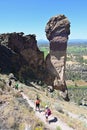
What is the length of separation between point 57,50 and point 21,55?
8209mm

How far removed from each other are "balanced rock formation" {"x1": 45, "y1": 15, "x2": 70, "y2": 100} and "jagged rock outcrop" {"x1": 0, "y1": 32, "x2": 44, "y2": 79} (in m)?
2.20

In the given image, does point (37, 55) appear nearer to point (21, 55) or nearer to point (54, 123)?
point (21, 55)

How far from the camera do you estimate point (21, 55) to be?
55031 millimetres

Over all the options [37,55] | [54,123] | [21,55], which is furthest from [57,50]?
[54,123]

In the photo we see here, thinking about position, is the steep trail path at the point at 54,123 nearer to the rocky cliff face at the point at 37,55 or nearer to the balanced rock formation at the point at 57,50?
the rocky cliff face at the point at 37,55

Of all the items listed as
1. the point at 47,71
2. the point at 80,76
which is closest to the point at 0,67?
the point at 47,71

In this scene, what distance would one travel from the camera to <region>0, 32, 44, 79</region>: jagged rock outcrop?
2041 inches

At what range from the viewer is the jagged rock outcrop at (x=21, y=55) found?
2041 inches

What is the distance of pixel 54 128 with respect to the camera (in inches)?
835

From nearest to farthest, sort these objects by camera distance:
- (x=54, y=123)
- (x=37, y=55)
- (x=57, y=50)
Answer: (x=54, y=123)
(x=37, y=55)
(x=57, y=50)

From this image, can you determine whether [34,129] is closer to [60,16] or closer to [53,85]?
[53,85]

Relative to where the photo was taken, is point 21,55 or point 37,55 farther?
point 37,55

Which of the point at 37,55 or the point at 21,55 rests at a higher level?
the point at 21,55

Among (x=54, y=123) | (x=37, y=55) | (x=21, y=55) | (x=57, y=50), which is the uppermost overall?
(x=57, y=50)
